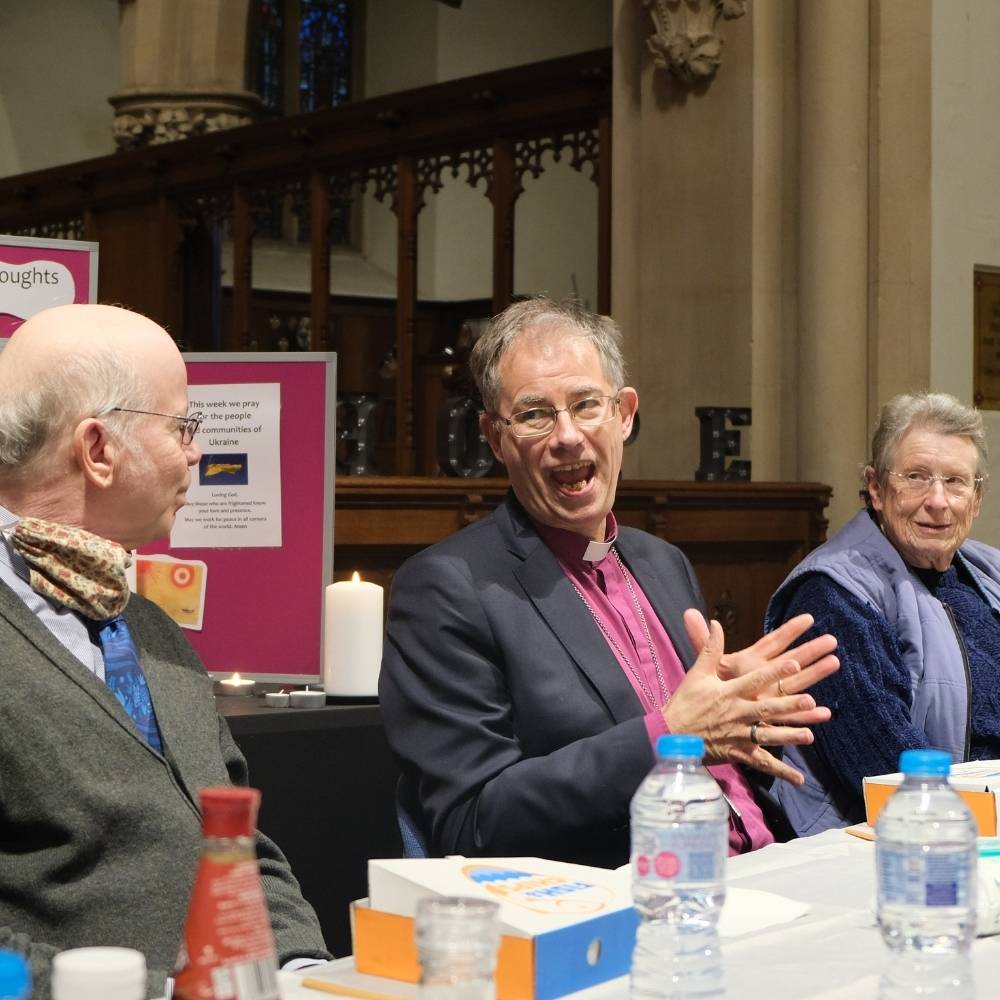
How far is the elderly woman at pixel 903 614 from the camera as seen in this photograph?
3156 millimetres

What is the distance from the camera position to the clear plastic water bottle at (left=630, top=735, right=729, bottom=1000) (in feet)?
4.93

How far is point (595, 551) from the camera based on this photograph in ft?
9.24

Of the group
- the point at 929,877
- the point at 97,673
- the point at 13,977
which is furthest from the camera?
the point at 97,673

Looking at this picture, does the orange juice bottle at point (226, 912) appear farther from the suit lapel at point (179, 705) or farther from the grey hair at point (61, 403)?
the grey hair at point (61, 403)

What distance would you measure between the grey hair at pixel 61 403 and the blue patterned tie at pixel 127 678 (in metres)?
0.23

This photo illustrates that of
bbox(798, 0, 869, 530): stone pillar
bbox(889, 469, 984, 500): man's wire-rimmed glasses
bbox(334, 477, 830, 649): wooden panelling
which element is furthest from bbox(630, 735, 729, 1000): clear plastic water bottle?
bbox(798, 0, 869, 530): stone pillar

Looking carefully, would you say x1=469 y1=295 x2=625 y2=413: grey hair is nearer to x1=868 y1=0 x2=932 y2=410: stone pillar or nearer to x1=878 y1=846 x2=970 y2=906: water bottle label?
x1=878 y1=846 x2=970 y2=906: water bottle label

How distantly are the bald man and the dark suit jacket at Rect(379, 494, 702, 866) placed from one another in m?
0.32

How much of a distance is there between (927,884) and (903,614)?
6.40ft

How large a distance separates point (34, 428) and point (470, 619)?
76 cm

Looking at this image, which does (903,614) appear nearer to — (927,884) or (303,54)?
(927,884)

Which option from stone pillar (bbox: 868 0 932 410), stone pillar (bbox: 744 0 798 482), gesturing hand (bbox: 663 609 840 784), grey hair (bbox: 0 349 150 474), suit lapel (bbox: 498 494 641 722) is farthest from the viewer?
stone pillar (bbox: 744 0 798 482)

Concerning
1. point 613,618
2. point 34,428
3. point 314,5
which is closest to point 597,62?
point 613,618

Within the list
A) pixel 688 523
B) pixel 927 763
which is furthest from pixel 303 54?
pixel 927 763
